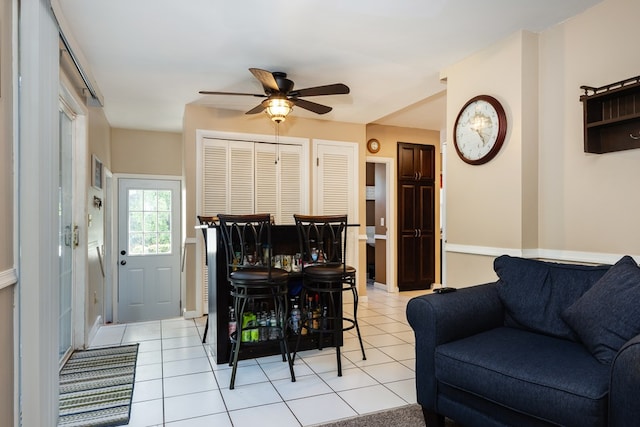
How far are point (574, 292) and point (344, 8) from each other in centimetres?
221

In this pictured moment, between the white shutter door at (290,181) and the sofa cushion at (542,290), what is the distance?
3093 mm

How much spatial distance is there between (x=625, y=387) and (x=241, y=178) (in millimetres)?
4199

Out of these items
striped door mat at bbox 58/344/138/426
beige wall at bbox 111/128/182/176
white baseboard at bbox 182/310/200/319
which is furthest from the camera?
beige wall at bbox 111/128/182/176

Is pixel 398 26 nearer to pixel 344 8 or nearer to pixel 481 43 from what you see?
pixel 344 8

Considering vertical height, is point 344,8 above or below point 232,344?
above

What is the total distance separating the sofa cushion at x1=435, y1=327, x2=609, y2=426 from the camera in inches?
59.2

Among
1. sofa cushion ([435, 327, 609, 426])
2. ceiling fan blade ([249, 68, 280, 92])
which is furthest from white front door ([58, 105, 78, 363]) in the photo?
sofa cushion ([435, 327, 609, 426])

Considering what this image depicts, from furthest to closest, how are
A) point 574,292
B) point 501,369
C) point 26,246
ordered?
point 574,292, point 26,246, point 501,369

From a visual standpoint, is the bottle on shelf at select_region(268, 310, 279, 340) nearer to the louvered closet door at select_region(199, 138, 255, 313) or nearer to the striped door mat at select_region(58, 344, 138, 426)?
the striped door mat at select_region(58, 344, 138, 426)

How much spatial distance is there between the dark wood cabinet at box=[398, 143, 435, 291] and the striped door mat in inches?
Result: 159

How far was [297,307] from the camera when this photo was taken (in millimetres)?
3352

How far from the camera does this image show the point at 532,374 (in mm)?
1644

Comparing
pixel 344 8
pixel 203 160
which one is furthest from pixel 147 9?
pixel 203 160

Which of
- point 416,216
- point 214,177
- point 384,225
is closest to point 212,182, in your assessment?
point 214,177
